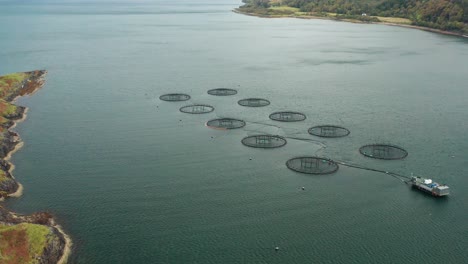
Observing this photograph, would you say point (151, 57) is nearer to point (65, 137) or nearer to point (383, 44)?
point (65, 137)

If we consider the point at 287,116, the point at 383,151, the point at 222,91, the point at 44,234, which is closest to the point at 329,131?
the point at 287,116

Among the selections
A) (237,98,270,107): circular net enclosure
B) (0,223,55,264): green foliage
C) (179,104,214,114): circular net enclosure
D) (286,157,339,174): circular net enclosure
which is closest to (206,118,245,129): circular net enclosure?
(179,104,214,114): circular net enclosure

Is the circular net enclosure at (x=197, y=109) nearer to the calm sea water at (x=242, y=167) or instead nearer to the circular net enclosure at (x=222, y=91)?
the calm sea water at (x=242, y=167)

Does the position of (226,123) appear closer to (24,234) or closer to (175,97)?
(175,97)

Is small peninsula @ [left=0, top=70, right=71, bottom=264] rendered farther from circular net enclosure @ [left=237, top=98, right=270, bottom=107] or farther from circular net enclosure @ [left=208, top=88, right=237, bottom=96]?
circular net enclosure @ [left=208, top=88, right=237, bottom=96]

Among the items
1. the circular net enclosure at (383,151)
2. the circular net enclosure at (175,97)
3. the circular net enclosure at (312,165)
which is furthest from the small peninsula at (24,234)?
the circular net enclosure at (383,151)

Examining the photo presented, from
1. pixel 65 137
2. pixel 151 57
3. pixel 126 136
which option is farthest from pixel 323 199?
pixel 151 57

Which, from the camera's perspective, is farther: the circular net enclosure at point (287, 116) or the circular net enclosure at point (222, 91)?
the circular net enclosure at point (222, 91)

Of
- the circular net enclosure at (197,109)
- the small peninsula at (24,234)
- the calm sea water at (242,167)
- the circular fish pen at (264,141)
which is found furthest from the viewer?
the circular net enclosure at (197,109)

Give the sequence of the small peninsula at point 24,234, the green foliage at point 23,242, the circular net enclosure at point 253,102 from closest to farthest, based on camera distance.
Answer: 1. the green foliage at point 23,242
2. the small peninsula at point 24,234
3. the circular net enclosure at point 253,102
